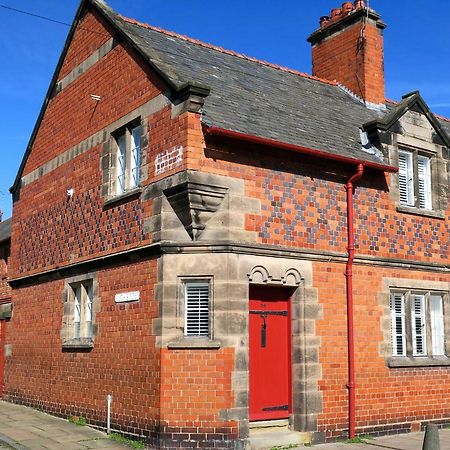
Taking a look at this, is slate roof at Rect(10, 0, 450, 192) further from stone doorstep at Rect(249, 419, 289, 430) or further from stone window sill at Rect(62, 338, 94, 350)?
stone window sill at Rect(62, 338, 94, 350)

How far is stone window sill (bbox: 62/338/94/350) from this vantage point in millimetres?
12552

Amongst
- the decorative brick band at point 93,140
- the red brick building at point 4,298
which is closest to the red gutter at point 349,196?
the decorative brick band at point 93,140

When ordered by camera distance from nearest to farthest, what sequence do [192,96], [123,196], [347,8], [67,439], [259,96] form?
1. [192,96]
2. [67,439]
3. [123,196]
4. [259,96]
5. [347,8]

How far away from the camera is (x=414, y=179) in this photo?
45.2ft

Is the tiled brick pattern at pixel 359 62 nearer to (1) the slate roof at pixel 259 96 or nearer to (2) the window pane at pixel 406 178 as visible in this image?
(1) the slate roof at pixel 259 96

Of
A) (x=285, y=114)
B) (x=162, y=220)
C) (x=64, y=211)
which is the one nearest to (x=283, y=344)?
(x=162, y=220)

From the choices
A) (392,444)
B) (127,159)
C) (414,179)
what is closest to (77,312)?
(127,159)

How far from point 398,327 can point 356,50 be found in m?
7.48

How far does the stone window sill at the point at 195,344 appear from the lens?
10.2 m

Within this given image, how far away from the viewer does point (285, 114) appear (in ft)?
42.4

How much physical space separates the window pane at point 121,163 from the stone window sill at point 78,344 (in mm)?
3051

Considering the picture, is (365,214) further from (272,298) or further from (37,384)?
(37,384)

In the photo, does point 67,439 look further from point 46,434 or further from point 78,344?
point 78,344

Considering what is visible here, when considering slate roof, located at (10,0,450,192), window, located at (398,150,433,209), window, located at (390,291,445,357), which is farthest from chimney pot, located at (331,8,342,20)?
window, located at (390,291,445,357)
